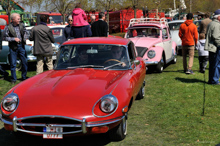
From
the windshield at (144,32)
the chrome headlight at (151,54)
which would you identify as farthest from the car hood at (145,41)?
the windshield at (144,32)

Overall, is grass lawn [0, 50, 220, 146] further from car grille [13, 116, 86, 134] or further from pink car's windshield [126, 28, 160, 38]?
pink car's windshield [126, 28, 160, 38]

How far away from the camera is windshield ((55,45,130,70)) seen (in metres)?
5.74

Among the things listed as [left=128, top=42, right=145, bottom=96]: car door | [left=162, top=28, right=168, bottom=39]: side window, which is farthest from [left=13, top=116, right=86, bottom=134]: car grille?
[left=162, top=28, right=168, bottom=39]: side window

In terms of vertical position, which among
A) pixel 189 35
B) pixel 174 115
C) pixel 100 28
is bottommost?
pixel 174 115

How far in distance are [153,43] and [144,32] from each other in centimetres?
110

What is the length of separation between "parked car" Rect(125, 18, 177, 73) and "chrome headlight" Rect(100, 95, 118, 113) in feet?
19.4

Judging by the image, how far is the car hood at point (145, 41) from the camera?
1057cm

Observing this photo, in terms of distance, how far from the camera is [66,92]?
14.9 ft

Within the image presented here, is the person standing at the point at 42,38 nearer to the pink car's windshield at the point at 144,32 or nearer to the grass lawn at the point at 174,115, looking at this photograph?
the grass lawn at the point at 174,115

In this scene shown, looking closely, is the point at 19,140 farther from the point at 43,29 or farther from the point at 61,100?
the point at 43,29

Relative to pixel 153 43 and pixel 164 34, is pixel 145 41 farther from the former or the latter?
→ pixel 164 34

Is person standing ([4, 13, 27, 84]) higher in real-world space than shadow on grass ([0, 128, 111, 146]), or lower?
higher

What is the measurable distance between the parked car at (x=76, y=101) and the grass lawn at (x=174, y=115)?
0.62 metres

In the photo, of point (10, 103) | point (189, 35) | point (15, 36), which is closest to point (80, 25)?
point (15, 36)
